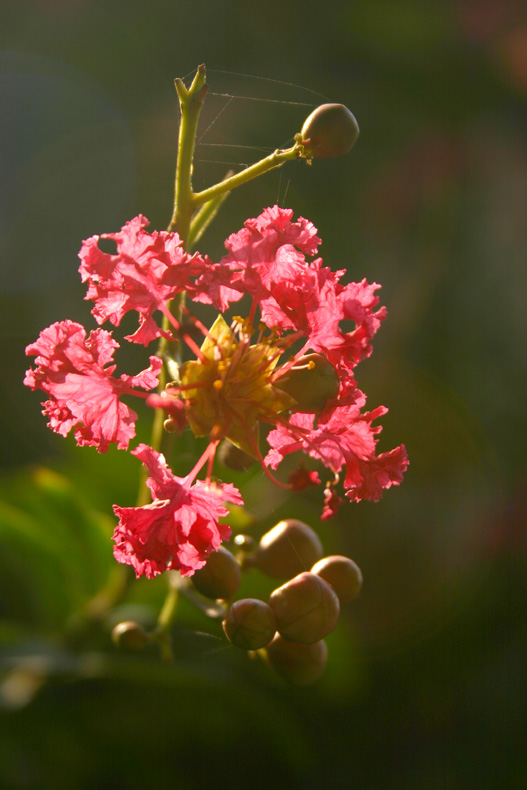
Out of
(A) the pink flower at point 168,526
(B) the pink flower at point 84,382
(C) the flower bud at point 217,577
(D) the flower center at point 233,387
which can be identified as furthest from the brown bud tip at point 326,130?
(C) the flower bud at point 217,577

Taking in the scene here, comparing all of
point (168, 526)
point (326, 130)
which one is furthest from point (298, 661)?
point (326, 130)

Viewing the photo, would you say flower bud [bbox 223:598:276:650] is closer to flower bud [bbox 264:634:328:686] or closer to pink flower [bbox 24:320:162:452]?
flower bud [bbox 264:634:328:686]

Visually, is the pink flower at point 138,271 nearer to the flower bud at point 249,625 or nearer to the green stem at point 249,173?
the green stem at point 249,173

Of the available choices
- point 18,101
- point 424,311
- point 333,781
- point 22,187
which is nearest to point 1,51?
point 18,101

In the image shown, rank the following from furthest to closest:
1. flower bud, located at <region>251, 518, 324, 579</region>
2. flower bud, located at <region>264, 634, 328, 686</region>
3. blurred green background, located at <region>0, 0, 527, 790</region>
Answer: blurred green background, located at <region>0, 0, 527, 790</region>
flower bud, located at <region>251, 518, 324, 579</region>
flower bud, located at <region>264, 634, 328, 686</region>

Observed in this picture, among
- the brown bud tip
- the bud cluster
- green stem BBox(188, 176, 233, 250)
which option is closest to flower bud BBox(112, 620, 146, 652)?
the bud cluster
